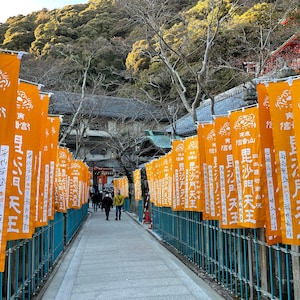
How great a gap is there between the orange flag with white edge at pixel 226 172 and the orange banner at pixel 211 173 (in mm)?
309

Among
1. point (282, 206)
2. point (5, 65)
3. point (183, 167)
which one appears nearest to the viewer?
point (5, 65)

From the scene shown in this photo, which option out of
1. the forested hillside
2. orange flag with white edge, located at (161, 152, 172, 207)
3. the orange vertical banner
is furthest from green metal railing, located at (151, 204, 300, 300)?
the forested hillside

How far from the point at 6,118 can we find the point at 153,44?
53.4 ft

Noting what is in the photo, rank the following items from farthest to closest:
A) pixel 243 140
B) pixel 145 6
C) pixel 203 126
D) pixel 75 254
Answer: pixel 145 6
pixel 75 254
pixel 203 126
pixel 243 140

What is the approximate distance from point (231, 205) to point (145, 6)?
28.3 ft

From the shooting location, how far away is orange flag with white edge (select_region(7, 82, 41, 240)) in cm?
404

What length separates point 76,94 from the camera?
2427cm

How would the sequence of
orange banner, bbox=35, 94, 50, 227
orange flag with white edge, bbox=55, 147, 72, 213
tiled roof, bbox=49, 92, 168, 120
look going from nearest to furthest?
orange banner, bbox=35, 94, 50, 227 < orange flag with white edge, bbox=55, 147, 72, 213 < tiled roof, bbox=49, 92, 168, 120

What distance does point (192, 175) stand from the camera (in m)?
7.52

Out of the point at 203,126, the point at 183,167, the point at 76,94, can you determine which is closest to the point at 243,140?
the point at 203,126

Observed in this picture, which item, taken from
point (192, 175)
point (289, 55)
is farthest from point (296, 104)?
point (289, 55)

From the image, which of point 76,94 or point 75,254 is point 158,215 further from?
point 76,94

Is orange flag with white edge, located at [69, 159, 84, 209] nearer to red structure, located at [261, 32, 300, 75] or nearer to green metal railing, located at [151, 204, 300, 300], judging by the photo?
green metal railing, located at [151, 204, 300, 300]

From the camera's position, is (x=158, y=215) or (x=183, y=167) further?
(x=158, y=215)
